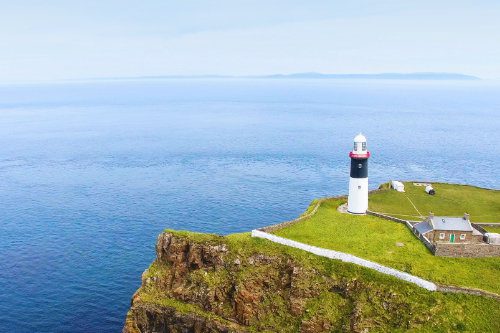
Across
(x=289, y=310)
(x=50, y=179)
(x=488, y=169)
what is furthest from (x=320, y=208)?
(x=488, y=169)

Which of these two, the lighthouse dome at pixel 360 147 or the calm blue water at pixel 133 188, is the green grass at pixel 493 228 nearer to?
the lighthouse dome at pixel 360 147

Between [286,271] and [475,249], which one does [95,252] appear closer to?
[286,271]

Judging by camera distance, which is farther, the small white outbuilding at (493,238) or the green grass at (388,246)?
the small white outbuilding at (493,238)

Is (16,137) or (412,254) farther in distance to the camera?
(16,137)

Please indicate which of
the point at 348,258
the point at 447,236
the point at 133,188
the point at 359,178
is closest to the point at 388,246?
the point at 348,258

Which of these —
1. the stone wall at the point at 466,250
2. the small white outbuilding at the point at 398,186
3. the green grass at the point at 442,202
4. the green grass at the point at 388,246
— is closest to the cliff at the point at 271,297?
the green grass at the point at 388,246
